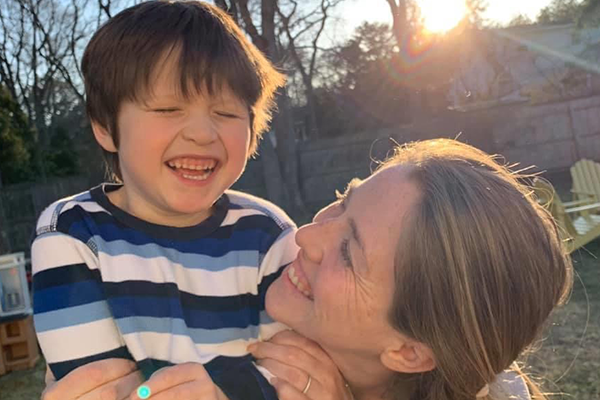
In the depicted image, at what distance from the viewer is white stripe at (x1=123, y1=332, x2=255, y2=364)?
1.41m

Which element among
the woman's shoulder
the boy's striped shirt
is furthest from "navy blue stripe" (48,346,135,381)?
the woman's shoulder

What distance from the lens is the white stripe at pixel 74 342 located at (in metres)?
1.34

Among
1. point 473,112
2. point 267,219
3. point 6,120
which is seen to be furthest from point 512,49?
point 267,219

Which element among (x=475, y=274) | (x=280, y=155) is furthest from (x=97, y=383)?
(x=280, y=155)

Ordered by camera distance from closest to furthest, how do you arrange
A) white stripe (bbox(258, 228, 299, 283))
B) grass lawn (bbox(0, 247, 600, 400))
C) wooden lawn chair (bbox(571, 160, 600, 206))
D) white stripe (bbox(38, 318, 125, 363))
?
1. white stripe (bbox(38, 318, 125, 363))
2. white stripe (bbox(258, 228, 299, 283))
3. grass lawn (bbox(0, 247, 600, 400))
4. wooden lawn chair (bbox(571, 160, 600, 206))

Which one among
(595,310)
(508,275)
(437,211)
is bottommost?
(595,310)

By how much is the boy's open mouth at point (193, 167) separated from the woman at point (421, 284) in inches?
12.0

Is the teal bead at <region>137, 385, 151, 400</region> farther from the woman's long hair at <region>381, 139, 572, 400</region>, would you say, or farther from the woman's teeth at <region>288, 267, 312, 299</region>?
the woman's long hair at <region>381, 139, 572, 400</region>

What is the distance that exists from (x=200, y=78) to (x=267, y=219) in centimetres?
45

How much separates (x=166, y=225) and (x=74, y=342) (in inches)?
15.8

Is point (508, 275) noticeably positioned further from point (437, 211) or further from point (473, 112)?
point (473, 112)

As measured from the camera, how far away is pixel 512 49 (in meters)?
28.3

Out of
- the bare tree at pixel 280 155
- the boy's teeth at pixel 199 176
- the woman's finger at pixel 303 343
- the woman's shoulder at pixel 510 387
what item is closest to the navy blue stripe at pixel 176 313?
the woman's finger at pixel 303 343

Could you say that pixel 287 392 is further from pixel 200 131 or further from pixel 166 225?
pixel 200 131
